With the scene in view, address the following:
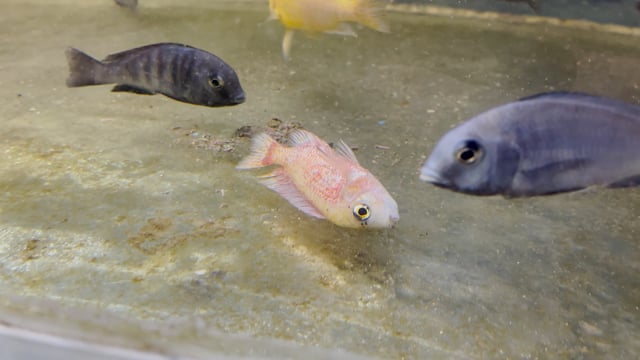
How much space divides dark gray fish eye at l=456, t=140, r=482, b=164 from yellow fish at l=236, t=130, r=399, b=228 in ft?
2.10

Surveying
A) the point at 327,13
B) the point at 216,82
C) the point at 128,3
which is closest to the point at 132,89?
the point at 216,82

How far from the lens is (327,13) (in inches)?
138

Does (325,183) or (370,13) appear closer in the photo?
(325,183)

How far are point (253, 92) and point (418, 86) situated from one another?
1.47m

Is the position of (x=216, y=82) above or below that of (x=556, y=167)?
below

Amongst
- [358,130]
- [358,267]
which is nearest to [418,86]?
[358,130]

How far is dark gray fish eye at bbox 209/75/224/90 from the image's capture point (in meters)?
2.72

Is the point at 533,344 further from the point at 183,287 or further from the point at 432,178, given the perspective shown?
the point at 183,287

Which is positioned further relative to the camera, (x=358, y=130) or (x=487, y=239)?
(x=358, y=130)

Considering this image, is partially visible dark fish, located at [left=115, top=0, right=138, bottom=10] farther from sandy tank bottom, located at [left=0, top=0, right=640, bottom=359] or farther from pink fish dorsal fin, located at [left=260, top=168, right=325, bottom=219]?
pink fish dorsal fin, located at [left=260, top=168, right=325, bottom=219]

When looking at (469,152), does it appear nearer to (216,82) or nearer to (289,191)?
(289,191)

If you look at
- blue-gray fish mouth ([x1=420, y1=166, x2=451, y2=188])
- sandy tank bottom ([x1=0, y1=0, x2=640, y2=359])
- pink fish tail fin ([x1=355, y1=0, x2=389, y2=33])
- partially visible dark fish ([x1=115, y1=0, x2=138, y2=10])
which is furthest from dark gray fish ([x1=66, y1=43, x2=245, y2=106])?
partially visible dark fish ([x1=115, y1=0, x2=138, y2=10])

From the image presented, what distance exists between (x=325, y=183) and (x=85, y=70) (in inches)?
60.2

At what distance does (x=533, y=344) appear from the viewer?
185cm
